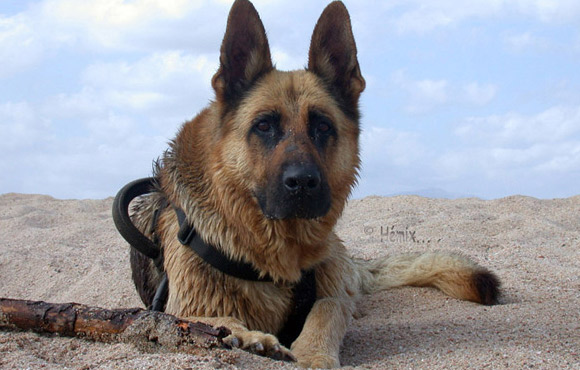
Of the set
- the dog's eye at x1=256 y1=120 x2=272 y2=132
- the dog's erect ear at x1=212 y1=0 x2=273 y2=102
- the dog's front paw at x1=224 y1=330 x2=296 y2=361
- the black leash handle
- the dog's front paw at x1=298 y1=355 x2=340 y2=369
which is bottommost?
the dog's front paw at x1=298 y1=355 x2=340 y2=369

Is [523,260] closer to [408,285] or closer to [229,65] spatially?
[408,285]

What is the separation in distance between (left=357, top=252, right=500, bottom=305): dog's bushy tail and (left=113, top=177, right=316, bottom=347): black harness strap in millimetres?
1814

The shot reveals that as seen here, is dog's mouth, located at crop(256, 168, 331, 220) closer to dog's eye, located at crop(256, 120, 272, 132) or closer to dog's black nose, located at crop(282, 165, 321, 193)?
dog's black nose, located at crop(282, 165, 321, 193)

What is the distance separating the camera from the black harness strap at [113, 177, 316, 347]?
401 cm

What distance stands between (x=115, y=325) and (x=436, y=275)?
3.32 metres

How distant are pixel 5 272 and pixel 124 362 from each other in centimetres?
558

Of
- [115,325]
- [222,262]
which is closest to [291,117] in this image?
[222,262]

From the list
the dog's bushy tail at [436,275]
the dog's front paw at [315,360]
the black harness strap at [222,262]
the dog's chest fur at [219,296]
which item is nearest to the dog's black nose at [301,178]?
the black harness strap at [222,262]

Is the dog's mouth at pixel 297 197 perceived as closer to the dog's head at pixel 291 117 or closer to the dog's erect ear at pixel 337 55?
the dog's head at pixel 291 117

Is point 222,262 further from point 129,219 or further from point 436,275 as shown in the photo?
point 436,275

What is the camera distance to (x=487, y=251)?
25.5 ft

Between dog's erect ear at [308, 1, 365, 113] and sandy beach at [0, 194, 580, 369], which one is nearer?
sandy beach at [0, 194, 580, 369]

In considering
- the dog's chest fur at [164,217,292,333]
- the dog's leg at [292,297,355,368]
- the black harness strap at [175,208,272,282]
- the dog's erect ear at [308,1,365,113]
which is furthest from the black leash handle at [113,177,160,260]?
the dog's erect ear at [308,1,365,113]

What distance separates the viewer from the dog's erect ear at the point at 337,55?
4273mm
